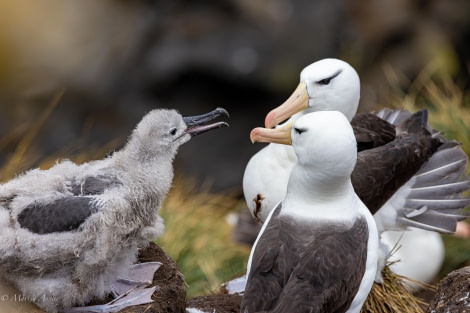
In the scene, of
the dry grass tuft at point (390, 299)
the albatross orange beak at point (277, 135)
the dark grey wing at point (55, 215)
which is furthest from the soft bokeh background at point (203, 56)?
the dark grey wing at point (55, 215)

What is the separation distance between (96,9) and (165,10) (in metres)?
1.06

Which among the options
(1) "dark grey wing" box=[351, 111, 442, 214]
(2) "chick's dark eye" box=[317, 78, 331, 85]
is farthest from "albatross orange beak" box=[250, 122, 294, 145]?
(1) "dark grey wing" box=[351, 111, 442, 214]

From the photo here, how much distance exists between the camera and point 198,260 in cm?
540

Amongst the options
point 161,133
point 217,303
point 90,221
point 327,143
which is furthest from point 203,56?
point 90,221

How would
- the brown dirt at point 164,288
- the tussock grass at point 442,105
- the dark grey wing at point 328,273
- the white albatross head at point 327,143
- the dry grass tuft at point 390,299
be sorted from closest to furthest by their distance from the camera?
the dark grey wing at point 328,273 → the white albatross head at point 327,143 → the brown dirt at point 164,288 → the dry grass tuft at point 390,299 → the tussock grass at point 442,105

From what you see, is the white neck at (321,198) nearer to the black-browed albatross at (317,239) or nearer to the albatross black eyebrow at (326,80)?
the black-browed albatross at (317,239)

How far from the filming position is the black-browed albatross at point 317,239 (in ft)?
10.8

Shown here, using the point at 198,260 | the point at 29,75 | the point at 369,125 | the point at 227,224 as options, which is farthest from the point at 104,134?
the point at 369,125

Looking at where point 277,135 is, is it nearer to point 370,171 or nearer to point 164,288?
point 370,171

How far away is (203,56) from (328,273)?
22.9ft

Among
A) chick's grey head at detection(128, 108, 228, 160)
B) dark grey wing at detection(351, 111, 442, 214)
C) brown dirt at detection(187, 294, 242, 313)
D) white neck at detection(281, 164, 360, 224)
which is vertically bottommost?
brown dirt at detection(187, 294, 242, 313)

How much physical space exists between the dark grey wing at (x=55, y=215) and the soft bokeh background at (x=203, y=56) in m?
5.64

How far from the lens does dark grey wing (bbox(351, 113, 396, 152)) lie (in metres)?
4.66

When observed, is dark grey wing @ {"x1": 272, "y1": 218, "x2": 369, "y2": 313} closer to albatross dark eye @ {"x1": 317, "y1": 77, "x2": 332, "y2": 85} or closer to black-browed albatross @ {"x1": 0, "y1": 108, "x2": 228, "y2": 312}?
black-browed albatross @ {"x1": 0, "y1": 108, "x2": 228, "y2": 312}
